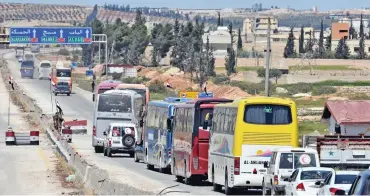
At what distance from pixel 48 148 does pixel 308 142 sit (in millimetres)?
21119

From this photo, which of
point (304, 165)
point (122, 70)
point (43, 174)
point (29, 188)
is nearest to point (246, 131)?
point (304, 165)

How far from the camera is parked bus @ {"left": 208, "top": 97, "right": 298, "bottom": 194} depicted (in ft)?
103

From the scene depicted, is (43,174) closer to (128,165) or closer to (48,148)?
(128,165)

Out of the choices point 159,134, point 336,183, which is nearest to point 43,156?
point 159,134

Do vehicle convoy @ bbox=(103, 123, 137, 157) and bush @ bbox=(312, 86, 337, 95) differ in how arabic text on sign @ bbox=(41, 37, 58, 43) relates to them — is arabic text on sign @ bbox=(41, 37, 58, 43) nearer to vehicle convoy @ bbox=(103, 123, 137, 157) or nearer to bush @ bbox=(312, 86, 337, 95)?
bush @ bbox=(312, 86, 337, 95)

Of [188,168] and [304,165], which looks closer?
[304,165]

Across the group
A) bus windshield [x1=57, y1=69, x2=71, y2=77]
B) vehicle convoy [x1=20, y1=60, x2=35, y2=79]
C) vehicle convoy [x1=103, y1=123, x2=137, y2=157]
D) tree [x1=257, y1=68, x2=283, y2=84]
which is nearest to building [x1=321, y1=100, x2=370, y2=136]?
vehicle convoy [x1=103, y1=123, x2=137, y2=157]

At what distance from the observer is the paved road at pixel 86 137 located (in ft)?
130

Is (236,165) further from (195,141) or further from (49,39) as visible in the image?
(49,39)

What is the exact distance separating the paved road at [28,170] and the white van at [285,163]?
996cm

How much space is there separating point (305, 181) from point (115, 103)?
1292 inches

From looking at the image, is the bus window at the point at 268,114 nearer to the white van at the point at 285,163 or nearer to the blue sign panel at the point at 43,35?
the white van at the point at 285,163

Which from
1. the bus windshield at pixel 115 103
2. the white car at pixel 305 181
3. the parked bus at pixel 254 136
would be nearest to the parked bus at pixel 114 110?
the bus windshield at pixel 115 103

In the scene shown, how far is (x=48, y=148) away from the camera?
6169cm
